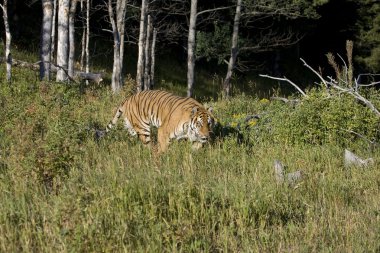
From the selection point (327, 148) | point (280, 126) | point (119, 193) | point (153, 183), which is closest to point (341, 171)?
point (327, 148)

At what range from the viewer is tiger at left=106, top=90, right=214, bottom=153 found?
8.66 meters

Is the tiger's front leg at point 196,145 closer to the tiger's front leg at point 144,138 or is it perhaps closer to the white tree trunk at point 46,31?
the tiger's front leg at point 144,138

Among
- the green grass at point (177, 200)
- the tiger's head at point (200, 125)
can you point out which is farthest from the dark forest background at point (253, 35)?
the green grass at point (177, 200)

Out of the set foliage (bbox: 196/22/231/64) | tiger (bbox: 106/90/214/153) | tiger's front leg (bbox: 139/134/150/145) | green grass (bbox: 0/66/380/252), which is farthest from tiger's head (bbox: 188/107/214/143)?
foliage (bbox: 196/22/231/64)

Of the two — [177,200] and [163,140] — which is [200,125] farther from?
[177,200]

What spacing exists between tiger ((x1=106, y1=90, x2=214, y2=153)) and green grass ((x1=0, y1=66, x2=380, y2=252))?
0.27 meters

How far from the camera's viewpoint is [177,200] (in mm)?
5301

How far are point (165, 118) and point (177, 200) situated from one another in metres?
4.11

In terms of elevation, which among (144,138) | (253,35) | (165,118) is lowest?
(144,138)

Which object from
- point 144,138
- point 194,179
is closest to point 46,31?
point 144,138

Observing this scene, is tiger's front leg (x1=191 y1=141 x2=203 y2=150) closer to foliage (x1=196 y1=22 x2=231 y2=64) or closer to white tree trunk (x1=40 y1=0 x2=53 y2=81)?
white tree trunk (x1=40 y1=0 x2=53 y2=81)

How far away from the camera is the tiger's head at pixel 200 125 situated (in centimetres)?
852

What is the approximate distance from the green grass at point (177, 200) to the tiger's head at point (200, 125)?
200mm

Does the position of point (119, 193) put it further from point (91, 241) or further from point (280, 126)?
point (280, 126)
